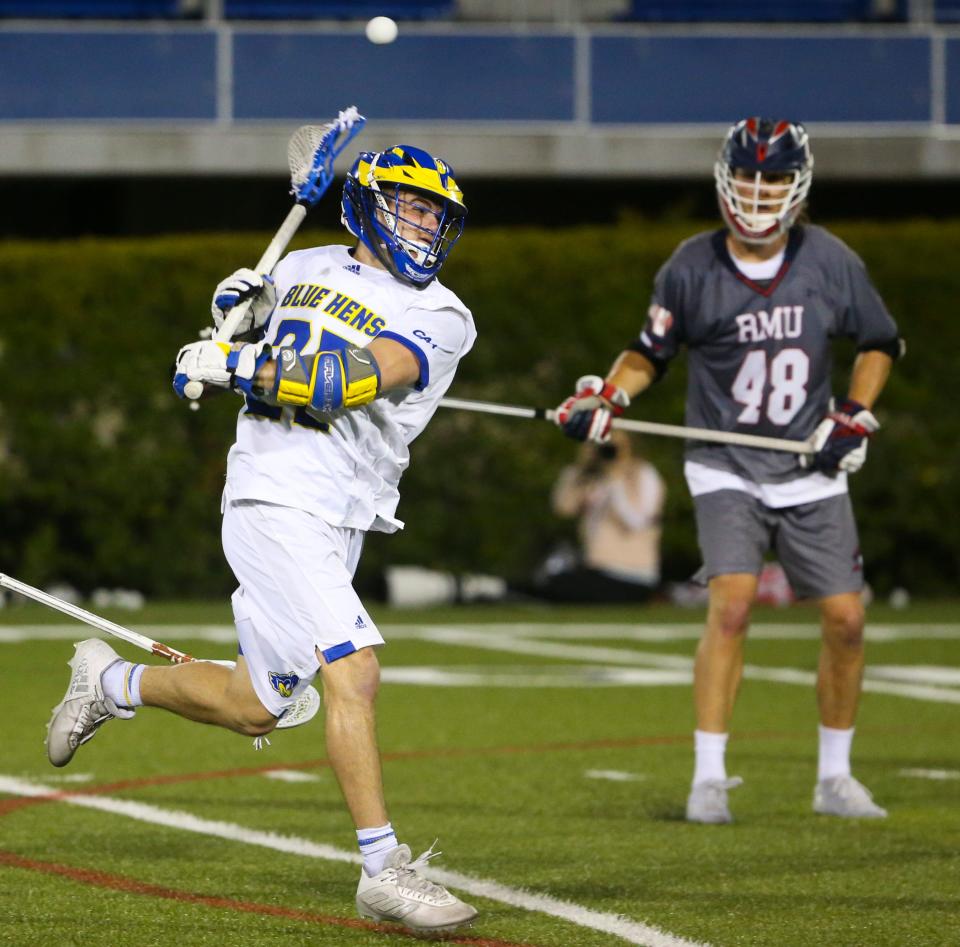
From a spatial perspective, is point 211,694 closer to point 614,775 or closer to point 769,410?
point 769,410

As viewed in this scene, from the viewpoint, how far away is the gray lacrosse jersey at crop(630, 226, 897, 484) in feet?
21.4

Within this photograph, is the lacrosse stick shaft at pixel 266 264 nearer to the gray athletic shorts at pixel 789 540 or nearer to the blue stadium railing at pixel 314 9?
the gray athletic shorts at pixel 789 540

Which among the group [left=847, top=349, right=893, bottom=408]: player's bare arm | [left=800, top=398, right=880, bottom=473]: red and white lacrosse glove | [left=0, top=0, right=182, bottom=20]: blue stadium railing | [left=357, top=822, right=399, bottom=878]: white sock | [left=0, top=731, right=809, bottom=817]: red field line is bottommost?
[left=0, top=731, right=809, bottom=817]: red field line

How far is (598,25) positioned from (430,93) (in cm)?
180

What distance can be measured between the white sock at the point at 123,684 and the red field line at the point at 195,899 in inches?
17.6

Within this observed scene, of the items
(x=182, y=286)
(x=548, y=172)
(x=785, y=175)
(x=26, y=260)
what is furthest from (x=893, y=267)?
(x=785, y=175)

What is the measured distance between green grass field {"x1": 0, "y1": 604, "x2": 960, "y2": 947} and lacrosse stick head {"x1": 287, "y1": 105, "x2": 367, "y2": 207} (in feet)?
6.06

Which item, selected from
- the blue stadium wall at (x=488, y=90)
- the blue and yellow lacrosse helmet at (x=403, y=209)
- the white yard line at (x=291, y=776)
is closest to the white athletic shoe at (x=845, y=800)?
the white yard line at (x=291, y=776)

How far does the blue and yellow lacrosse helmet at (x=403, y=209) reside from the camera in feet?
16.7

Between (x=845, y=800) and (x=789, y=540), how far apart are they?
830 mm

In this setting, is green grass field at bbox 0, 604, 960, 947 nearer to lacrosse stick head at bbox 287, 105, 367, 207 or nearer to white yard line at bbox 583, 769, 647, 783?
white yard line at bbox 583, 769, 647, 783

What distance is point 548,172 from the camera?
53.8 feet

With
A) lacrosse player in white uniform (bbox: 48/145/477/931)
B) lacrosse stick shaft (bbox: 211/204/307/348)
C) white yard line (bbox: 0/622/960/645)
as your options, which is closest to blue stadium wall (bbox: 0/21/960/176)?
white yard line (bbox: 0/622/960/645)

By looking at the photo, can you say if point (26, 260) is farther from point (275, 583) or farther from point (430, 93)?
point (275, 583)
